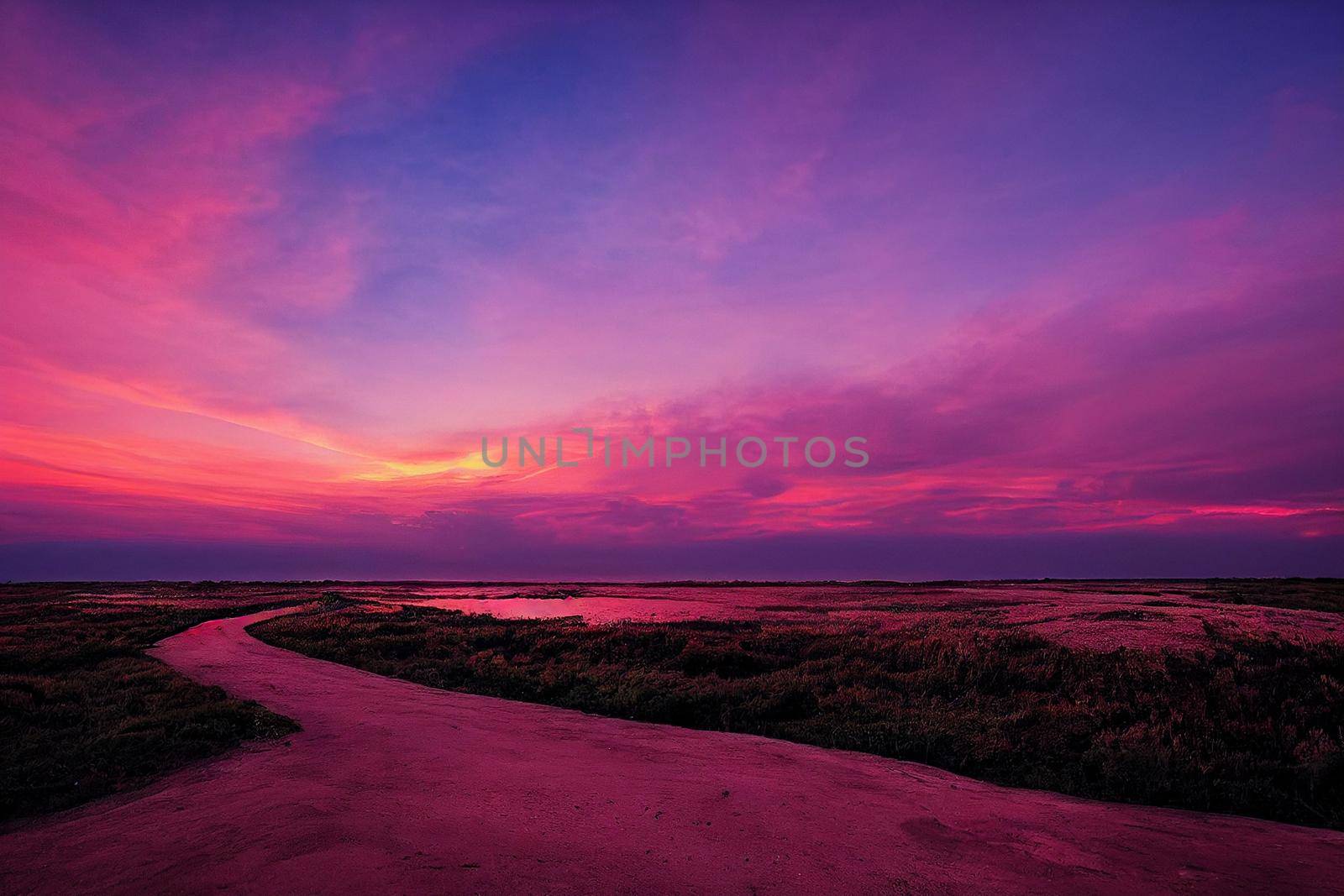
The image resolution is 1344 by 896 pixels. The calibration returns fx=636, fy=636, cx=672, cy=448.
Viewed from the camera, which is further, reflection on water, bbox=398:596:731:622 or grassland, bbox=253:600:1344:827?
reflection on water, bbox=398:596:731:622

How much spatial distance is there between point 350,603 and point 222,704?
165 ft

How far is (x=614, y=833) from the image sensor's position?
26.5ft

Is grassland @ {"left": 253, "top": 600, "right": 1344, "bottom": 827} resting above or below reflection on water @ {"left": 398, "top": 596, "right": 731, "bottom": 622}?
above

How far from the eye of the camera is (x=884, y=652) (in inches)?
899

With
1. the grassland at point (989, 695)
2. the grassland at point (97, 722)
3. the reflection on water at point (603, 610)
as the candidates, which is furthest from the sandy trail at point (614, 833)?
the reflection on water at point (603, 610)

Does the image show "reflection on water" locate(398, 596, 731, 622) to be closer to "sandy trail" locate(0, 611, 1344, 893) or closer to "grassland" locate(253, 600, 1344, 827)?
"grassland" locate(253, 600, 1344, 827)

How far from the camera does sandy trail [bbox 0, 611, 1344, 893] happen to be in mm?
6832

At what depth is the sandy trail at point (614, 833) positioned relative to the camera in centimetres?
683

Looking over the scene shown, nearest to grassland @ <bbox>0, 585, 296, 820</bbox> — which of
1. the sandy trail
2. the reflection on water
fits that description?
the sandy trail

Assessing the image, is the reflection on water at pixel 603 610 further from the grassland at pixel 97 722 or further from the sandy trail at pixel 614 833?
the sandy trail at pixel 614 833

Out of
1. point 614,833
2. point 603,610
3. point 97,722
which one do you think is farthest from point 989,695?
point 603,610

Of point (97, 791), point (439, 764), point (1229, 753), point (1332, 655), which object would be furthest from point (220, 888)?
point (1332, 655)

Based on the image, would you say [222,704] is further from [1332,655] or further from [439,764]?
[1332,655]

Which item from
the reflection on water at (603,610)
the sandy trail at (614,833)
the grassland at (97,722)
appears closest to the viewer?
the sandy trail at (614,833)
